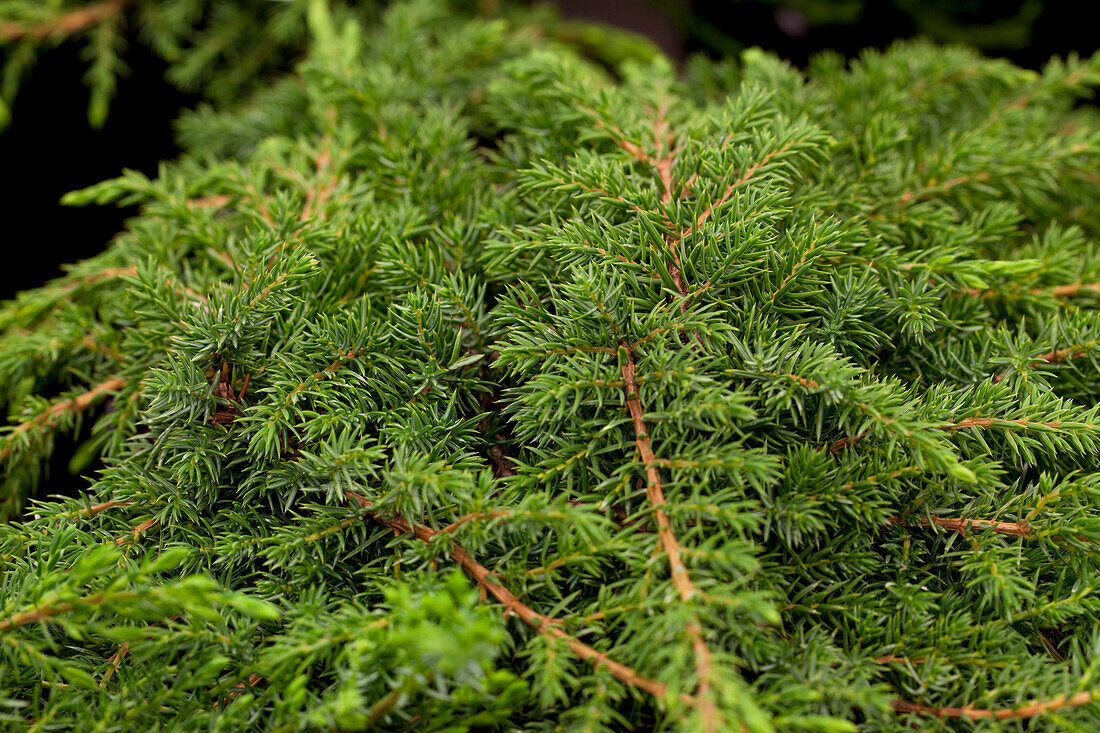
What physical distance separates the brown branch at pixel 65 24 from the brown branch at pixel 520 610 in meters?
1.19

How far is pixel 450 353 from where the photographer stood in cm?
64

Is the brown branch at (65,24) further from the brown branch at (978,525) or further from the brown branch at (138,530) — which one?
the brown branch at (978,525)

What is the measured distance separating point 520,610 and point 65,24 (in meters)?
1.36

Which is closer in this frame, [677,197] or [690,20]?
[677,197]

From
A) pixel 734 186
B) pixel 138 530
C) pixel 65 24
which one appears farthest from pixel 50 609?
pixel 65 24

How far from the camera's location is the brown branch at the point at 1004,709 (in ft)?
1.55

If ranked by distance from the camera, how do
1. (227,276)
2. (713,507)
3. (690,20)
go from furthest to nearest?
(690,20) → (227,276) → (713,507)

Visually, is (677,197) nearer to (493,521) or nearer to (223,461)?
(493,521)

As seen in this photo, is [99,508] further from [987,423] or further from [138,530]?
[987,423]

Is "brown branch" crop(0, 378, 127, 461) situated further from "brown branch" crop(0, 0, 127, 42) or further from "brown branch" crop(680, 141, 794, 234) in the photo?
"brown branch" crop(0, 0, 127, 42)

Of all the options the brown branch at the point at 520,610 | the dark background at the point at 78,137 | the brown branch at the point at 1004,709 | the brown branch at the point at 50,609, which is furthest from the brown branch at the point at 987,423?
the dark background at the point at 78,137

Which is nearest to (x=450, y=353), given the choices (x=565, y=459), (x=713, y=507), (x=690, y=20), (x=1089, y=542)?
→ (x=565, y=459)

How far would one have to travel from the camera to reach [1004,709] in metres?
0.49

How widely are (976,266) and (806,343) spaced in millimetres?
212
